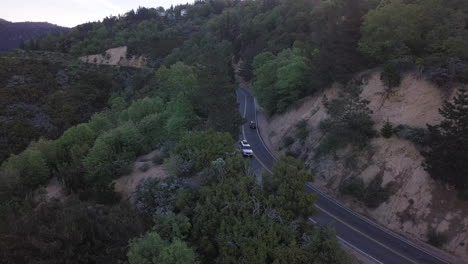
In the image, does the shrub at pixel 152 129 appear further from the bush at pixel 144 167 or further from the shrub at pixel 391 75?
the shrub at pixel 391 75

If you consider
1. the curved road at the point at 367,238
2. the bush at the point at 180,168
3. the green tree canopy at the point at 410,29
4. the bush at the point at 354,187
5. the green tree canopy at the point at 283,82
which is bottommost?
the curved road at the point at 367,238

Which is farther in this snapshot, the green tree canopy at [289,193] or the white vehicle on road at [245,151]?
the white vehicle on road at [245,151]

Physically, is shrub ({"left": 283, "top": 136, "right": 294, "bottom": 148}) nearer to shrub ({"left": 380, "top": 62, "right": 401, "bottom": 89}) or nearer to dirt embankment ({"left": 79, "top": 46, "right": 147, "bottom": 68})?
shrub ({"left": 380, "top": 62, "right": 401, "bottom": 89})

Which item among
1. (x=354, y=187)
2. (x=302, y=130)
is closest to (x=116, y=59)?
(x=302, y=130)

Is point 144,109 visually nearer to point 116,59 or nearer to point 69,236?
point 69,236

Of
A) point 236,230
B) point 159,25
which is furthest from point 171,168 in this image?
point 159,25

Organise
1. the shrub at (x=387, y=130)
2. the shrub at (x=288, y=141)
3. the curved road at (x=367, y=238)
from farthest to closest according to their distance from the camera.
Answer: the shrub at (x=288, y=141) < the shrub at (x=387, y=130) < the curved road at (x=367, y=238)

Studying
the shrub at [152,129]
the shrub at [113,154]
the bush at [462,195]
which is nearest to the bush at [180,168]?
the shrub at [113,154]

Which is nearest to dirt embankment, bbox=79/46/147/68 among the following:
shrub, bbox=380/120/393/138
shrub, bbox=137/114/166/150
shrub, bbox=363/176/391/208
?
shrub, bbox=137/114/166/150
